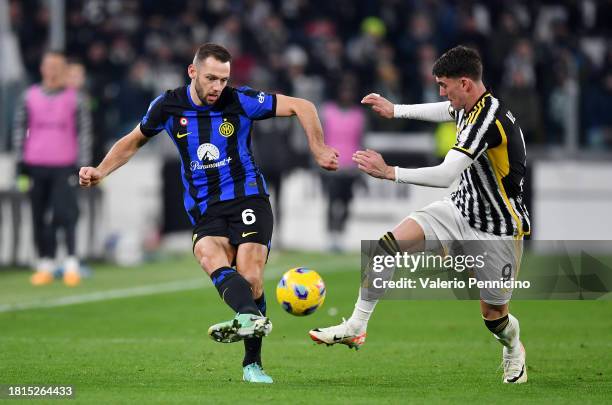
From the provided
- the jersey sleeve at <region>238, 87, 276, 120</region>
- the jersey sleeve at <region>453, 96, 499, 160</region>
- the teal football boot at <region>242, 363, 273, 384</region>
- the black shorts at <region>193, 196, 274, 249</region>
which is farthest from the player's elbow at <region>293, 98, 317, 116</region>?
the teal football boot at <region>242, 363, 273, 384</region>

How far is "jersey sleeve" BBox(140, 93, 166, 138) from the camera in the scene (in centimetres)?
799

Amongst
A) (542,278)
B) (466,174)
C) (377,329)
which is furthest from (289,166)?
(466,174)

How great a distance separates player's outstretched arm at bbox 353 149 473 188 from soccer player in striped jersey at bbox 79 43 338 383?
44cm

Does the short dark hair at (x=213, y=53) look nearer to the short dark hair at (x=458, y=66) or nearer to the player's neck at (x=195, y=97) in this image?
the player's neck at (x=195, y=97)

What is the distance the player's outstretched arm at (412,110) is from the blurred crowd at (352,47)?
9817 mm

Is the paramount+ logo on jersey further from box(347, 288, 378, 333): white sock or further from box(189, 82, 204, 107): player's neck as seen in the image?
box(347, 288, 378, 333): white sock

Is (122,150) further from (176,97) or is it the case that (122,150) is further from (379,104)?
Result: (379,104)

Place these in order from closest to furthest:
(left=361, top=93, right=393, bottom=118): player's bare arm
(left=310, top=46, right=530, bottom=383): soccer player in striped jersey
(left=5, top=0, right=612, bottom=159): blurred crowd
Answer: (left=310, top=46, right=530, bottom=383): soccer player in striped jersey < (left=361, top=93, right=393, bottom=118): player's bare arm < (left=5, top=0, right=612, bottom=159): blurred crowd

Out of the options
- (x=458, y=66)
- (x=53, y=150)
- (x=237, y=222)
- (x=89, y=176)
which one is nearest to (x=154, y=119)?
(x=89, y=176)

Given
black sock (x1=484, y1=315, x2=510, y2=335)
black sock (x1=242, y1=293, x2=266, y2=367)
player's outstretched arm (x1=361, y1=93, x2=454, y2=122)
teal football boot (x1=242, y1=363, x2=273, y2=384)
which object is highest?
player's outstretched arm (x1=361, y1=93, x2=454, y2=122)

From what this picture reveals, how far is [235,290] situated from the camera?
739cm

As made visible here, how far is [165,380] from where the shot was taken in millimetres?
7762

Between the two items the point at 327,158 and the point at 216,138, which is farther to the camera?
the point at 216,138

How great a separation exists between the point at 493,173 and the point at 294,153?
1136 centimetres
